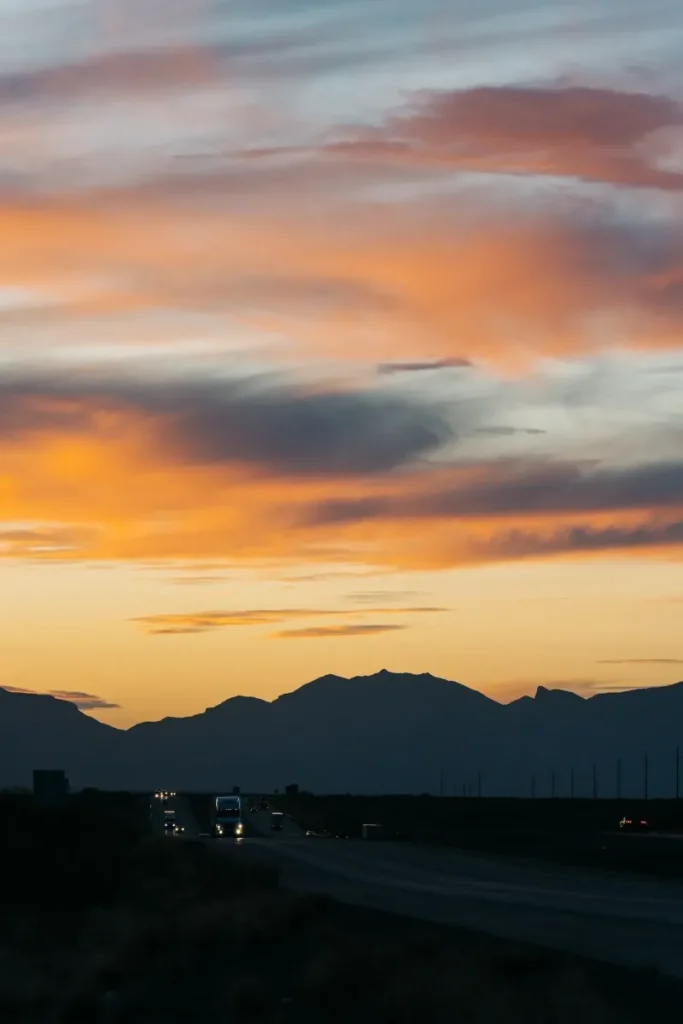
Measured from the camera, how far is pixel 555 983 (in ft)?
81.8

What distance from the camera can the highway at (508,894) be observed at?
3634cm

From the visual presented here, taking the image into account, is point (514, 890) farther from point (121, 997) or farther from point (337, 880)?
point (121, 997)

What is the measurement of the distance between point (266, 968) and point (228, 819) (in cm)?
8600

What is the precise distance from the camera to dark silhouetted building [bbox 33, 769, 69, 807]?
86.8 m

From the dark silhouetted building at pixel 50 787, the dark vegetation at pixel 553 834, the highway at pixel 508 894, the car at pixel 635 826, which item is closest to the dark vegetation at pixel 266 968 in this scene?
the highway at pixel 508 894

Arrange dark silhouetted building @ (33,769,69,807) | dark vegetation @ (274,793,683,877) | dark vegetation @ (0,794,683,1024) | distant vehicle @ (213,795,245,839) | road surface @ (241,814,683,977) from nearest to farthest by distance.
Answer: dark vegetation @ (0,794,683,1024) < road surface @ (241,814,683,977) < dark vegetation @ (274,793,683,877) < dark silhouetted building @ (33,769,69,807) < distant vehicle @ (213,795,245,839)

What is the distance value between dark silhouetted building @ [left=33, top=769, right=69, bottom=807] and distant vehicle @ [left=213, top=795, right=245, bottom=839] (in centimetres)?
2249

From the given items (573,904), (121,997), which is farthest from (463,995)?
(573,904)

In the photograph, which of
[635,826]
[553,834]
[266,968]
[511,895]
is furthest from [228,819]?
[266,968]

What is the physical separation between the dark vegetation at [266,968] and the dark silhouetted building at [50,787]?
34545 mm

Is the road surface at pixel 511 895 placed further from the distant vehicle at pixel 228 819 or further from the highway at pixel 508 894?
the distant vehicle at pixel 228 819

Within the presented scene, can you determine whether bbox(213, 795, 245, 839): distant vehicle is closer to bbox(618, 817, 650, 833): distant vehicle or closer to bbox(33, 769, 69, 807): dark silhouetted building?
bbox(33, 769, 69, 807): dark silhouetted building

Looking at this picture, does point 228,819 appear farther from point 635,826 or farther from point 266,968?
point 266,968

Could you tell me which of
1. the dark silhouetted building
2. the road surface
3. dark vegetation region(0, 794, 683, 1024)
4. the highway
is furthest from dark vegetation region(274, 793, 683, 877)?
dark vegetation region(0, 794, 683, 1024)
